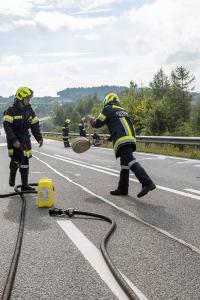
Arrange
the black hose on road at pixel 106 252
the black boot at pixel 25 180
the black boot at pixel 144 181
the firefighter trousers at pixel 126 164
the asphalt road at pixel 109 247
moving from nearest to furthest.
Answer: the black hose on road at pixel 106 252, the asphalt road at pixel 109 247, the black boot at pixel 144 181, the firefighter trousers at pixel 126 164, the black boot at pixel 25 180

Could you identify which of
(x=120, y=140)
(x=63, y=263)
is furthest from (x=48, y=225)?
(x=120, y=140)

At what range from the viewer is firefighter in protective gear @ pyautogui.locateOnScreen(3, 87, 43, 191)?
8547mm

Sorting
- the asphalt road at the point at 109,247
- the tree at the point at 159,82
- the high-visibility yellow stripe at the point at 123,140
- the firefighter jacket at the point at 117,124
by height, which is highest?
the tree at the point at 159,82

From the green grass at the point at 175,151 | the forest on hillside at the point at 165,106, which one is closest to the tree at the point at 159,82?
the forest on hillside at the point at 165,106

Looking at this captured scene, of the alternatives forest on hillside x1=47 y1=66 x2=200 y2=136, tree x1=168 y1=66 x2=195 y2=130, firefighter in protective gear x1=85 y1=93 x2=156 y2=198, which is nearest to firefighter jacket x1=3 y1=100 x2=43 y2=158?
firefighter in protective gear x1=85 y1=93 x2=156 y2=198

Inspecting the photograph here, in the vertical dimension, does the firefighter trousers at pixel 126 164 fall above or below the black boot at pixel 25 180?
above

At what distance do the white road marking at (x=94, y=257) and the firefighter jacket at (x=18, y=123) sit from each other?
10.2 feet

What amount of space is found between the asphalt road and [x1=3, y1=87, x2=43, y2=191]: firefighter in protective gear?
0.98m

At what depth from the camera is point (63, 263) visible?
13.4 ft

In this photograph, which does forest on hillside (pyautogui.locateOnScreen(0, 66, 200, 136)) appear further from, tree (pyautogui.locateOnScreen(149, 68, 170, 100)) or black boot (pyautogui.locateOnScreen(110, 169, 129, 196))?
black boot (pyautogui.locateOnScreen(110, 169, 129, 196))

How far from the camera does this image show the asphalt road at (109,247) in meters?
3.42

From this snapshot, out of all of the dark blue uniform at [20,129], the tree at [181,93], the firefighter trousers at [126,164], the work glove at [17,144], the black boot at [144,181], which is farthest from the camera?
the tree at [181,93]

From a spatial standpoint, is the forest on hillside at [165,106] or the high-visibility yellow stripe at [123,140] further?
the forest on hillside at [165,106]

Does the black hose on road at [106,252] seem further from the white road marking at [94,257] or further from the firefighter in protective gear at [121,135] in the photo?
the firefighter in protective gear at [121,135]
